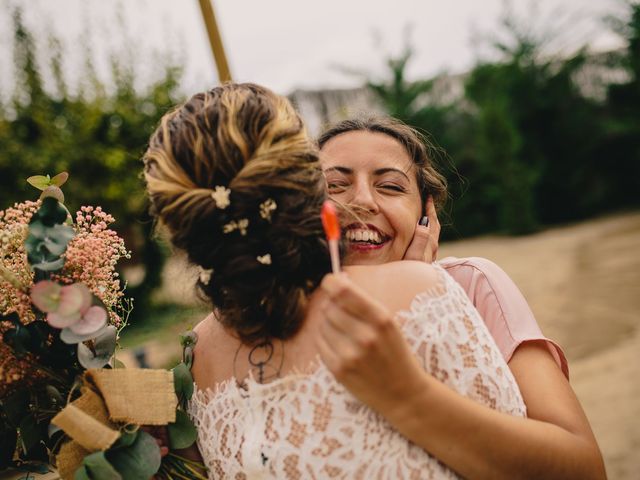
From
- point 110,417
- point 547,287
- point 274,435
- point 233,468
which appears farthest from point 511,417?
point 547,287

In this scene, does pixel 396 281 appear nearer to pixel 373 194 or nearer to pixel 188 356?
pixel 188 356

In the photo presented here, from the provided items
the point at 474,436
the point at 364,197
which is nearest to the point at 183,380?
→ the point at 474,436

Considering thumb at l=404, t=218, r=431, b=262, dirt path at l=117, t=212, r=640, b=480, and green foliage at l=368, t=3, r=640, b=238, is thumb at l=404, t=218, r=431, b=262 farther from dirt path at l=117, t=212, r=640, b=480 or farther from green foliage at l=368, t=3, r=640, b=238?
green foliage at l=368, t=3, r=640, b=238

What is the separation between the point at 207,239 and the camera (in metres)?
1.26

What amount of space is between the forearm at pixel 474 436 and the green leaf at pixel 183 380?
59cm

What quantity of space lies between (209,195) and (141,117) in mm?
9689

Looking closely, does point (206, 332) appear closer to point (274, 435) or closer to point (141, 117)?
point (274, 435)

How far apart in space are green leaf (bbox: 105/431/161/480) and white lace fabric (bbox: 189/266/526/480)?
0.60ft

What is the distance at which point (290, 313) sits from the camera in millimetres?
1252

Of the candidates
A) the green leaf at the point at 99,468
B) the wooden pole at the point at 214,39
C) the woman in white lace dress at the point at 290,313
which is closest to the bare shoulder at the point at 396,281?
the woman in white lace dress at the point at 290,313

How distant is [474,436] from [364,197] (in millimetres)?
1018

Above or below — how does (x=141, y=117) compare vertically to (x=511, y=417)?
below

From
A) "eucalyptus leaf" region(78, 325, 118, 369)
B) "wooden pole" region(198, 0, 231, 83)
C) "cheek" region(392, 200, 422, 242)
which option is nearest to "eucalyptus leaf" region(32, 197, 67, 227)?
"eucalyptus leaf" region(78, 325, 118, 369)

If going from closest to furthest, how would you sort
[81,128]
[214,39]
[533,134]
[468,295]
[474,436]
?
[474,436] → [468,295] → [214,39] → [81,128] → [533,134]
